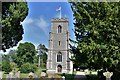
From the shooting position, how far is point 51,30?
182 ft

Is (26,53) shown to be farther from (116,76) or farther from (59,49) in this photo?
(116,76)

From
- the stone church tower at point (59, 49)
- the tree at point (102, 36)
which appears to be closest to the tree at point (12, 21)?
the tree at point (102, 36)

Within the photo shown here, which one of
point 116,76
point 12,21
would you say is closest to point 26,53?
point 116,76

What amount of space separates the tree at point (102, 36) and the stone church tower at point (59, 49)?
1467 inches

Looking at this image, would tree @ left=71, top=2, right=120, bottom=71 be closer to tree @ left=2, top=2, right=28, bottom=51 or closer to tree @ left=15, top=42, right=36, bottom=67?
tree @ left=2, top=2, right=28, bottom=51

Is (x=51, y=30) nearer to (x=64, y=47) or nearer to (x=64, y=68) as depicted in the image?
(x=64, y=47)

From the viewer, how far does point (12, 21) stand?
578 inches

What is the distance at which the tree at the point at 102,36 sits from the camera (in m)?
13.7

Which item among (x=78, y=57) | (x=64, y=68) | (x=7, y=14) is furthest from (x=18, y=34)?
(x=64, y=68)

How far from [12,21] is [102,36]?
5206 millimetres

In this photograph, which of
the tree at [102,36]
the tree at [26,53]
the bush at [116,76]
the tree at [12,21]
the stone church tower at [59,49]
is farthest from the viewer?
the tree at [26,53]

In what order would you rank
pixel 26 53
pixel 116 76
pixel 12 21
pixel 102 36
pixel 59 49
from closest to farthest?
pixel 102 36 < pixel 12 21 < pixel 116 76 < pixel 59 49 < pixel 26 53

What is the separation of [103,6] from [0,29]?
5.90 meters

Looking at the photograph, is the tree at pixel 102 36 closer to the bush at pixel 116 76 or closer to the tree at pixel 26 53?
the bush at pixel 116 76
